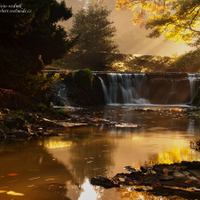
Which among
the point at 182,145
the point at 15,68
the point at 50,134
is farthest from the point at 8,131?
the point at 182,145

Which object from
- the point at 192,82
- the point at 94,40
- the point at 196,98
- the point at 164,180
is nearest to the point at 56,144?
the point at 164,180

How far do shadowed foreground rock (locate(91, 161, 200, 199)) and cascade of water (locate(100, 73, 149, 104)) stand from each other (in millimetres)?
19985

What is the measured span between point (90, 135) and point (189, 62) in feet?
103

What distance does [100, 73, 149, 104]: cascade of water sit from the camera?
25250mm

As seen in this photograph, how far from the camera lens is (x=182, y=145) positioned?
7.35m

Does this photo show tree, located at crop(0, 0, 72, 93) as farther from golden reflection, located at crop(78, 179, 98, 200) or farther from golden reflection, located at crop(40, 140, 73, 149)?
golden reflection, located at crop(78, 179, 98, 200)

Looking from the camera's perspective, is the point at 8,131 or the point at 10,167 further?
the point at 8,131

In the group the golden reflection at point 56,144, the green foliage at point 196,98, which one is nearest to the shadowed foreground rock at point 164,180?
the golden reflection at point 56,144

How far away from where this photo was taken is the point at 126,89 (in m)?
26.0

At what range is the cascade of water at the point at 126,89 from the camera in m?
25.2

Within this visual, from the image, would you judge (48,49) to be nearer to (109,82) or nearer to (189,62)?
(109,82)

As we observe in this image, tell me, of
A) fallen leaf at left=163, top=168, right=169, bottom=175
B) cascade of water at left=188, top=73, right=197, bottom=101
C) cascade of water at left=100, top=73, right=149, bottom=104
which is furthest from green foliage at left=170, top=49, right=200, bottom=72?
fallen leaf at left=163, top=168, right=169, bottom=175

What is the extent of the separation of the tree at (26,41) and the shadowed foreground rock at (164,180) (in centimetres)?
650

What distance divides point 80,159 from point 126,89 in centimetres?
2037
